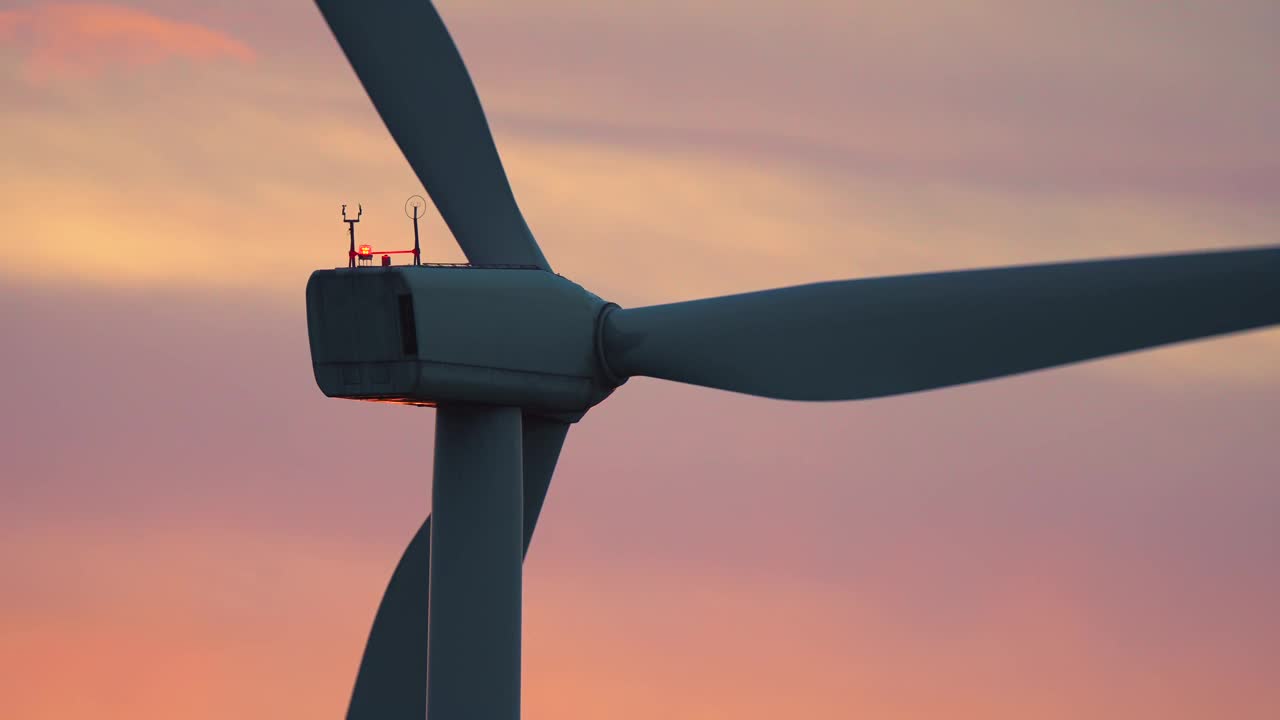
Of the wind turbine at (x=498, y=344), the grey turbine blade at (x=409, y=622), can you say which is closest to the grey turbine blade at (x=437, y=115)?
the wind turbine at (x=498, y=344)

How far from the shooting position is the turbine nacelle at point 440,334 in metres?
40.1

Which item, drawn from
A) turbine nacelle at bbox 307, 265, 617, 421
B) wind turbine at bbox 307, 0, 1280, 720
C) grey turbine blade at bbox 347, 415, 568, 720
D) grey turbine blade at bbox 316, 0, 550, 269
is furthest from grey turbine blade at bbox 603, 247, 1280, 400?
grey turbine blade at bbox 316, 0, 550, 269

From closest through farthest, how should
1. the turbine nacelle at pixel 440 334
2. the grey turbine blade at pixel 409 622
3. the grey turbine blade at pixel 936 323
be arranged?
the grey turbine blade at pixel 936 323 < the turbine nacelle at pixel 440 334 < the grey turbine blade at pixel 409 622

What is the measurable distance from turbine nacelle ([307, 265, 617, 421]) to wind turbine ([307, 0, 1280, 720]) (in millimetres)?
39

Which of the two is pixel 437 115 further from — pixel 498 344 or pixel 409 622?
pixel 409 622

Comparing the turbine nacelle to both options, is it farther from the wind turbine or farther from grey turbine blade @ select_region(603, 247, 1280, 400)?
grey turbine blade @ select_region(603, 247, 1280, 400)

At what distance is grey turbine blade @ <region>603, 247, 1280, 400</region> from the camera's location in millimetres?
33781

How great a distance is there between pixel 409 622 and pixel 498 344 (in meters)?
8.06

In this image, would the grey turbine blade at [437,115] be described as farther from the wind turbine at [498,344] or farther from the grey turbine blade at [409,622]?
the grey turbine blade at [409,622]

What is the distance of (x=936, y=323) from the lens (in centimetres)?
3819

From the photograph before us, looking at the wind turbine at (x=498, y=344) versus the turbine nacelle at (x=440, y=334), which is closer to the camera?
the wind turbine at (x=498, y=344)

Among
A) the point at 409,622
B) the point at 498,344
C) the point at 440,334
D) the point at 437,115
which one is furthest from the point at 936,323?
the point at 409,622

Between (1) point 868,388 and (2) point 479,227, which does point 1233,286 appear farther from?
(2) point 479,227

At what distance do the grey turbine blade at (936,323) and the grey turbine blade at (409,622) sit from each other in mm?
2455
